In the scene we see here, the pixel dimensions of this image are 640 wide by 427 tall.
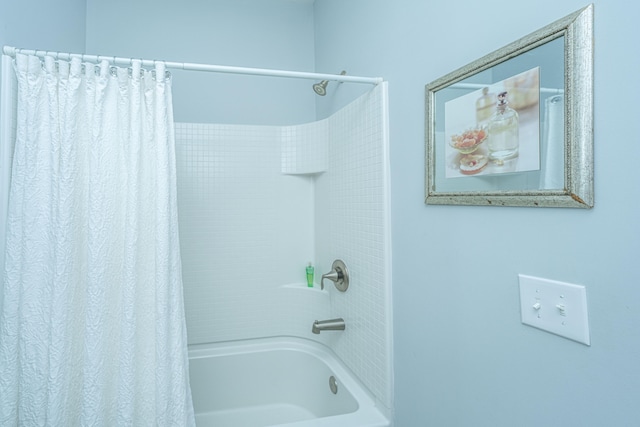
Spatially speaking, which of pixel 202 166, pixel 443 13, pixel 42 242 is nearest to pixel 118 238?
pixel 42 242

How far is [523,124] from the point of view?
2.65 feet

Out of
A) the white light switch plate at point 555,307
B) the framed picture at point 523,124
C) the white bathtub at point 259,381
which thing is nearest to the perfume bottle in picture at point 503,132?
the framed picture at point 523,124

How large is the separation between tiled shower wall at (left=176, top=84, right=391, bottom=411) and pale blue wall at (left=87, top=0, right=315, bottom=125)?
16cm

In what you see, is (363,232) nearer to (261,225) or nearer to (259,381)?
(261,225)

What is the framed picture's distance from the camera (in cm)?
69

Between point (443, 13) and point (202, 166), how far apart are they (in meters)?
1.47

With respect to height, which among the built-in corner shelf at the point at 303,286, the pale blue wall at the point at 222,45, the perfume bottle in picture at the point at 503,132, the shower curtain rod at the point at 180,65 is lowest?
the built-in corner shelf at the point at 303,286

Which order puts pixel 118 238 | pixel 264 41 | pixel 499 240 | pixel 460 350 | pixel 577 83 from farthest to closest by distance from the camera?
pixel 264 41 → pixel 118 238 → pixel 460 350 → pixel 499 240 → pixel 577 83

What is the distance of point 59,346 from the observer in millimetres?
1103

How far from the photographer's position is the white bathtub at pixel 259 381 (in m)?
2.01

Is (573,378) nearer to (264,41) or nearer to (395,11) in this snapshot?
(395,11)

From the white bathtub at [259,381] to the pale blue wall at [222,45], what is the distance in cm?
133

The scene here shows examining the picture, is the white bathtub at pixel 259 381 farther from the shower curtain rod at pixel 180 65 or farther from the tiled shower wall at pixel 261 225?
the shower curtain rod at pixel 180 65

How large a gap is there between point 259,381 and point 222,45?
195cm
